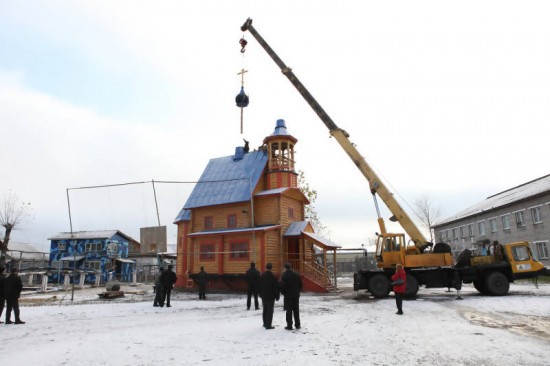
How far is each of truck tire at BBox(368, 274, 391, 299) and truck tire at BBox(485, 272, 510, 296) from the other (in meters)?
4.69

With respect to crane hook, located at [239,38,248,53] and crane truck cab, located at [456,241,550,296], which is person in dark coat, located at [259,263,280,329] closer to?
crane truck cab, located at [456,241,550,296]

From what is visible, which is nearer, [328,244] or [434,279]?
[434,279]

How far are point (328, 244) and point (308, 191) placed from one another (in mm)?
18142

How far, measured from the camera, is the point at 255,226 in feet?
75.4

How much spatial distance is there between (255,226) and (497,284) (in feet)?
45.9

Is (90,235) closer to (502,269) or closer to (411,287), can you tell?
(411,287)

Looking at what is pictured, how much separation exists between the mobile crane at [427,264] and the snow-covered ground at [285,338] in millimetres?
4158

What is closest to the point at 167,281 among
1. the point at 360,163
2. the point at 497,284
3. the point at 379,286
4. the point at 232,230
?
the point at 232,230

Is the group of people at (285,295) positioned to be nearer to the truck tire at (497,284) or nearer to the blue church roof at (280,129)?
the truck tire at (497,284)

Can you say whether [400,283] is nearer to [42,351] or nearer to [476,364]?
[476,364]

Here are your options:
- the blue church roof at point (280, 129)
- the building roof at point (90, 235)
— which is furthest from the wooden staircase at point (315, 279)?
the building roof at point (90, 235)

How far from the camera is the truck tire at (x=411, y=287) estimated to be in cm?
1630

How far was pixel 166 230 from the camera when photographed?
17.4m

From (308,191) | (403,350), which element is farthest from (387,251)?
(308,191)
